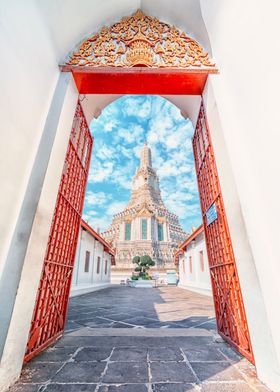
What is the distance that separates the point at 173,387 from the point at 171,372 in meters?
0.26

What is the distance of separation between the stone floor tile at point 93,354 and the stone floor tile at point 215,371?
38.2 inches

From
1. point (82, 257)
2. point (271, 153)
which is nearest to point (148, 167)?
point (82, 257)

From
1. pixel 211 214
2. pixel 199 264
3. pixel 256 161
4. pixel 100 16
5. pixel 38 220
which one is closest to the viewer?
pixel 256 161

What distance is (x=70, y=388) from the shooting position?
5.42 feet

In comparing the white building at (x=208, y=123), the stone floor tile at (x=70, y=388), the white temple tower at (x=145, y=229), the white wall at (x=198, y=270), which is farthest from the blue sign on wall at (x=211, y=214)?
the white temple tower at (x=145, y=229)

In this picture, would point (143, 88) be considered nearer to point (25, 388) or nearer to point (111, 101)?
point (111, 101)

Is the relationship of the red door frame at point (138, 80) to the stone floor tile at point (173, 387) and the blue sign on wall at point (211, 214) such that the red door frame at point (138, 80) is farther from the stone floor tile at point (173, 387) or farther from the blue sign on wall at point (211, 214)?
the stone floor tile at point (173, 387)

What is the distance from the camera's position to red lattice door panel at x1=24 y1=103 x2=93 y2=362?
2.38 m

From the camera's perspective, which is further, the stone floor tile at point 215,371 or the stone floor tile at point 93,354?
the stone floor tile at point 93,354

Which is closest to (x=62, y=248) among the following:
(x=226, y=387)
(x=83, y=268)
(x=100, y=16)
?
(x=226, y=387)

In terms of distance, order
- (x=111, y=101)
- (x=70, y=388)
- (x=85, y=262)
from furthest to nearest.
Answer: (x=85, y=262) → (x=111, y=101) → (x=70, y=388)

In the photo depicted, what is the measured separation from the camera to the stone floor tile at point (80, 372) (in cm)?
179

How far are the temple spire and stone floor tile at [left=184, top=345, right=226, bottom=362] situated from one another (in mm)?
38873

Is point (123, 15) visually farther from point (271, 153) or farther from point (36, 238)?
point (36, 238)
